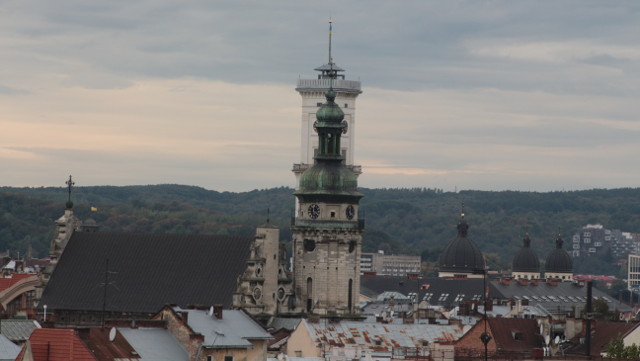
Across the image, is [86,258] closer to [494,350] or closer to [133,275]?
[133,275]

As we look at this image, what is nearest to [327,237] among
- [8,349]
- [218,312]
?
[218,312]

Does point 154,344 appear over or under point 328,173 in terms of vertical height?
under

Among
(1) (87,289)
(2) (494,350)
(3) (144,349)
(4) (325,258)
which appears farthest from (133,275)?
(3) (144,349)

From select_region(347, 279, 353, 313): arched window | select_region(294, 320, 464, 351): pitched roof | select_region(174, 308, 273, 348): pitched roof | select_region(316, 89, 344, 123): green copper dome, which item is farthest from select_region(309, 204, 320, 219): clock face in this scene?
select_region(174, 308, 273, 348): pitched roof

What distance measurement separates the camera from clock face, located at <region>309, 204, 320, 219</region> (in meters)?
149

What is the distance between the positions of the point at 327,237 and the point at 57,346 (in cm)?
7021

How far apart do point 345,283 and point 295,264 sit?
3.78 metres

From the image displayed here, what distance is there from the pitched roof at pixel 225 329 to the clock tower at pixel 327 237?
40828 millimetres

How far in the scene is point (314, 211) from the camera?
14912cm

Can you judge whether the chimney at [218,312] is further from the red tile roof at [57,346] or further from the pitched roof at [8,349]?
the red tile roof at [57,346]

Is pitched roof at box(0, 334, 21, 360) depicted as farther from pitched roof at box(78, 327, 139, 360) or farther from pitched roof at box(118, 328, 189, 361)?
pitched roof at box(118, 328, 189, 361)

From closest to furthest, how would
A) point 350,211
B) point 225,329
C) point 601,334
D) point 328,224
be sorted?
1. point 225,329
2. point 601,334
3. point 328,224
4. point 350,211

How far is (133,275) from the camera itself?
14575 centimetres

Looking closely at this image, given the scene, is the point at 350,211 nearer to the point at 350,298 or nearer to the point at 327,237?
the point at 327,237
